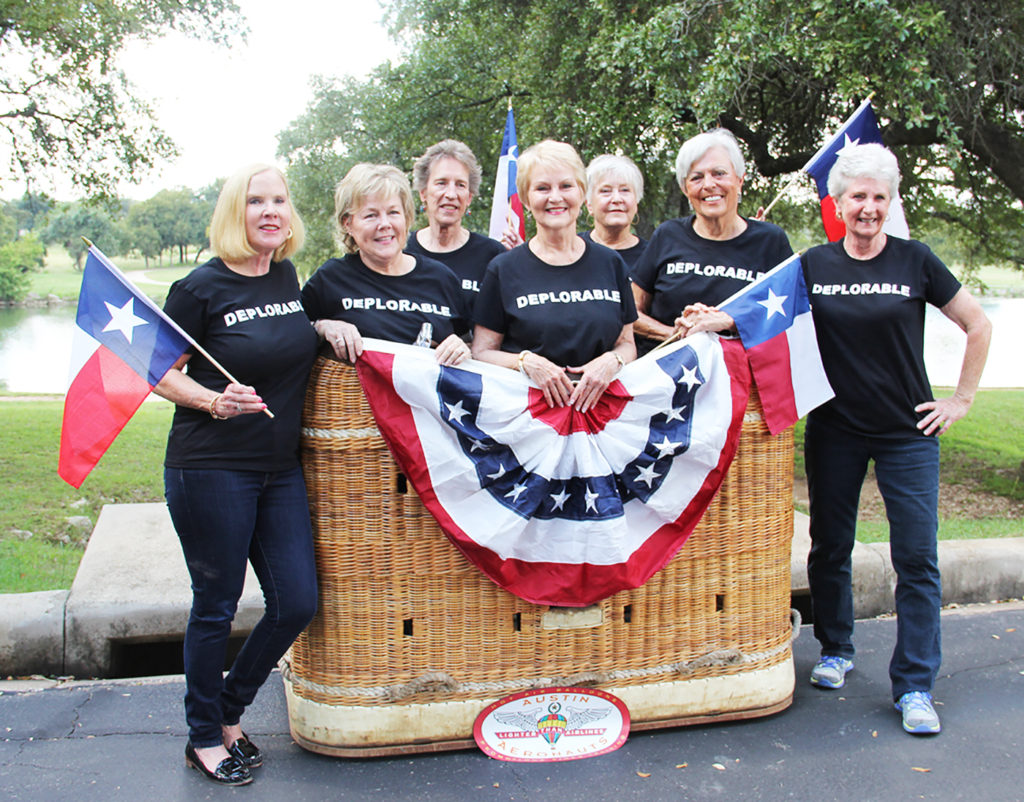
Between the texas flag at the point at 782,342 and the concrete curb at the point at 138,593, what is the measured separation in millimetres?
1539

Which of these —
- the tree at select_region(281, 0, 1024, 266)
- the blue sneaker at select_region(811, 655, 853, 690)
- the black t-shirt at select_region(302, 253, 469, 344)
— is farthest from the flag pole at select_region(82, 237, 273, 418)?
the tree at select_region(281, 0, 1024, 266)

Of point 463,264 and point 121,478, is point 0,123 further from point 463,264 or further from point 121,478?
point 463,264

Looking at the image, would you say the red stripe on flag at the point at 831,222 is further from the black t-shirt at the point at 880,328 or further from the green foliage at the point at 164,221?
the green foliage at the point at 164,221

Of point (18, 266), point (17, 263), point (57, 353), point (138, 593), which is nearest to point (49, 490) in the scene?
point (138, 593)

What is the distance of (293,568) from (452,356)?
0.91 meters

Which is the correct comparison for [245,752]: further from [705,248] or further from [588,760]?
[705,248]

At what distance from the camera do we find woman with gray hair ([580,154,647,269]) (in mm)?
4203

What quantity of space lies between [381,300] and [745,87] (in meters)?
4.89

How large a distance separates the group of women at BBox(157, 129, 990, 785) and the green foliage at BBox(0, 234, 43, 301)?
694 inches

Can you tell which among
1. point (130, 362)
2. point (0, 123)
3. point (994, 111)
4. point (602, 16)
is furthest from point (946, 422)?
point (0, 123)

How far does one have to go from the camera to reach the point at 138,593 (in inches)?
167

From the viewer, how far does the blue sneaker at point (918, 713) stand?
3494 mm

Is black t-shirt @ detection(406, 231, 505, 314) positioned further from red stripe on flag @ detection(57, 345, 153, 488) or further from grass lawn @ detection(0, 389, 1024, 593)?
grass lawn @ detection(0, 389, 1024, 593)

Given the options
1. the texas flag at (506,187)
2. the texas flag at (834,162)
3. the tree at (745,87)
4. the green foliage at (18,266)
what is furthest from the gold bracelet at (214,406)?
the green foliage at (18,266)
